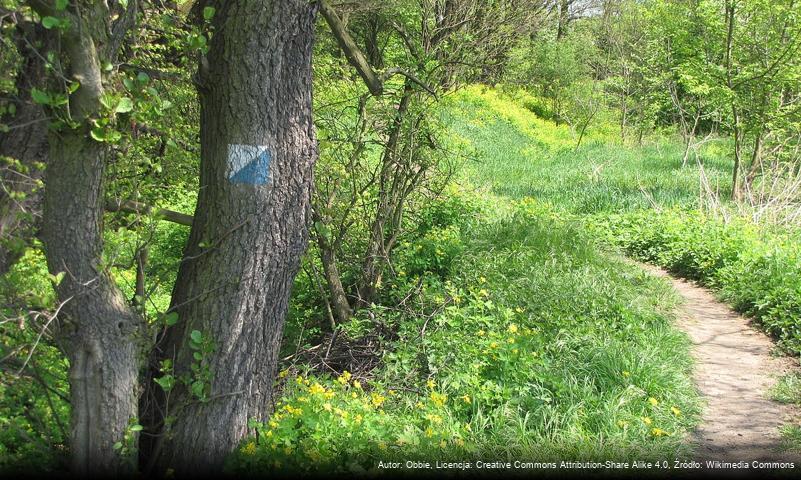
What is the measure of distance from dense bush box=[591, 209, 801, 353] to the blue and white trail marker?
4.68m

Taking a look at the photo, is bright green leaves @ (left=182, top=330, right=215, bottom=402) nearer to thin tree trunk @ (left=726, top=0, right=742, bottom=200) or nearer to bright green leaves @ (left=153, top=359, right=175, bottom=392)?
bright green leaves @ (left=153, top=359, right=175, bottom=392)

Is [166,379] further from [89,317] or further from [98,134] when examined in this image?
[98,134]

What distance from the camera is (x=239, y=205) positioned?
372 cm

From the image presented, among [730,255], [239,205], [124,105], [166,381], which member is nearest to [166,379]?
[166,381]

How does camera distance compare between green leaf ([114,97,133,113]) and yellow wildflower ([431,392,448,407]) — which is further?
yellow wildflower ([431,392,448,407])

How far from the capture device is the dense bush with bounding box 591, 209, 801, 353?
660 cm

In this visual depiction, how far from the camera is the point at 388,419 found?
4.37 m

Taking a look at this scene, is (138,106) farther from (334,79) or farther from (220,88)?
(334,79)

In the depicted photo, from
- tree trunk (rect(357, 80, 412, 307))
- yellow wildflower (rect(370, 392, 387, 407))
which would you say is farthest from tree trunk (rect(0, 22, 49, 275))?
tree trunk (rect(357, 80, 412, 307))

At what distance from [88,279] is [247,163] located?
96 cm

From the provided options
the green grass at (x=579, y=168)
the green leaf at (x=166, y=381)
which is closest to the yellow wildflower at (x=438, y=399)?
the green leaf at (x=166, y=381)

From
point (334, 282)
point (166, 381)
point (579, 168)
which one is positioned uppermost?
point (579, 168)

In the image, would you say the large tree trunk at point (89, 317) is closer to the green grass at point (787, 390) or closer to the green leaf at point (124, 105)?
the green leaf at point (124, 105)

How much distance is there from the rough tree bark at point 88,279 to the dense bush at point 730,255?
205 inches
